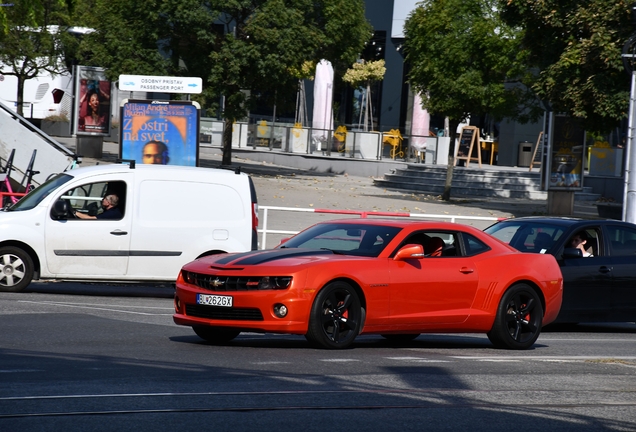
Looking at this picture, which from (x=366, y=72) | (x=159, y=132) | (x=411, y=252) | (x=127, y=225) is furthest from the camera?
(x=366, y=72)

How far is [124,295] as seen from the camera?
16.0 metres

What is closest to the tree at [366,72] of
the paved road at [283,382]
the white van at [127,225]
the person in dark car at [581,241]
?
the white van at [127,225]

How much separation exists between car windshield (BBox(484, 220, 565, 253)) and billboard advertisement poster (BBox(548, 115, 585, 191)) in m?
17.6

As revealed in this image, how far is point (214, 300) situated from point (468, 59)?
2413cm

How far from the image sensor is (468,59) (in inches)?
1287

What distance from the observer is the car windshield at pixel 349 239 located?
418 inches

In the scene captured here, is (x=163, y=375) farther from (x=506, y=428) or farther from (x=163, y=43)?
(x=163, y=43)

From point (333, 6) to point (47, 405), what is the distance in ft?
109

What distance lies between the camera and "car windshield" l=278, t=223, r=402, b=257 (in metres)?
10.6

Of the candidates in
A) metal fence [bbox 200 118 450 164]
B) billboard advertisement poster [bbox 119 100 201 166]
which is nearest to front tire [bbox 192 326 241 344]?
billboard advertisement poster [bbox 119 100 201 166]

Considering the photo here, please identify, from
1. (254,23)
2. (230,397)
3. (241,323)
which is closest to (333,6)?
(254,23)

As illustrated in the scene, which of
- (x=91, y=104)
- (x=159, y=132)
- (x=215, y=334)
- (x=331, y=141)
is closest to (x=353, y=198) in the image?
(x=159, y=132)

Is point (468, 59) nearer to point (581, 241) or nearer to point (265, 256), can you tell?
point (581, 241)

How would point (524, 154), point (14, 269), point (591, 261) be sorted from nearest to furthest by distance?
point (591, 261) → point (14, 269) → point (524, 154)
